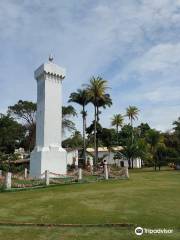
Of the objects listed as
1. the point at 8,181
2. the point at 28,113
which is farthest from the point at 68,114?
the point at 8,181

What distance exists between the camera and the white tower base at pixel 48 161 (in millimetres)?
31188

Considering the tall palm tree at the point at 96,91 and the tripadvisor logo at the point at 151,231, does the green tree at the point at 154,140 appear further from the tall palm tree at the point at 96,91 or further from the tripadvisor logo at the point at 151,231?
the tripadvisor logo at the point at 151,231

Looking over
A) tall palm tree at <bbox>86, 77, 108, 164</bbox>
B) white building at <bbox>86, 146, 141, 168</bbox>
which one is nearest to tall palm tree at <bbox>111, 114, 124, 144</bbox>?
white building at <bbox>86, 146, 141, 168</bbox>

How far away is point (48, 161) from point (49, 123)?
155 inches

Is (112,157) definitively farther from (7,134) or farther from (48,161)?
(48,161)

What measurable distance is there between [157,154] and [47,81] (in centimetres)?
2956

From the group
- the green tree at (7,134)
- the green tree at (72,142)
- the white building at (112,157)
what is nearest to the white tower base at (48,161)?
the green tree at (7,134)

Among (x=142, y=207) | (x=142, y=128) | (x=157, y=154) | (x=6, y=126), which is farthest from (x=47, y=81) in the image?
(x=142, y=128)

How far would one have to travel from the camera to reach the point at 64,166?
106 ft

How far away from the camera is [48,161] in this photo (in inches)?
1236

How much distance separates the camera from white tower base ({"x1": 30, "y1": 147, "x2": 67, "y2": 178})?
31.2 meters

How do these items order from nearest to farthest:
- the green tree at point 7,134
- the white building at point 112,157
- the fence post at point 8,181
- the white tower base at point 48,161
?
the fence post at point 8,181, the white tower base at point 48,161, the green tree at point 7,134, the white building at point 112,157

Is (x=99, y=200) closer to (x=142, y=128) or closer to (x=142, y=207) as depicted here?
(x=142, y=207)

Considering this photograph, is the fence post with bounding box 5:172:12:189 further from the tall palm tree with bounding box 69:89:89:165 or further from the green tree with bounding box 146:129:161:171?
the green tree with bounding box 146:129:161:171
